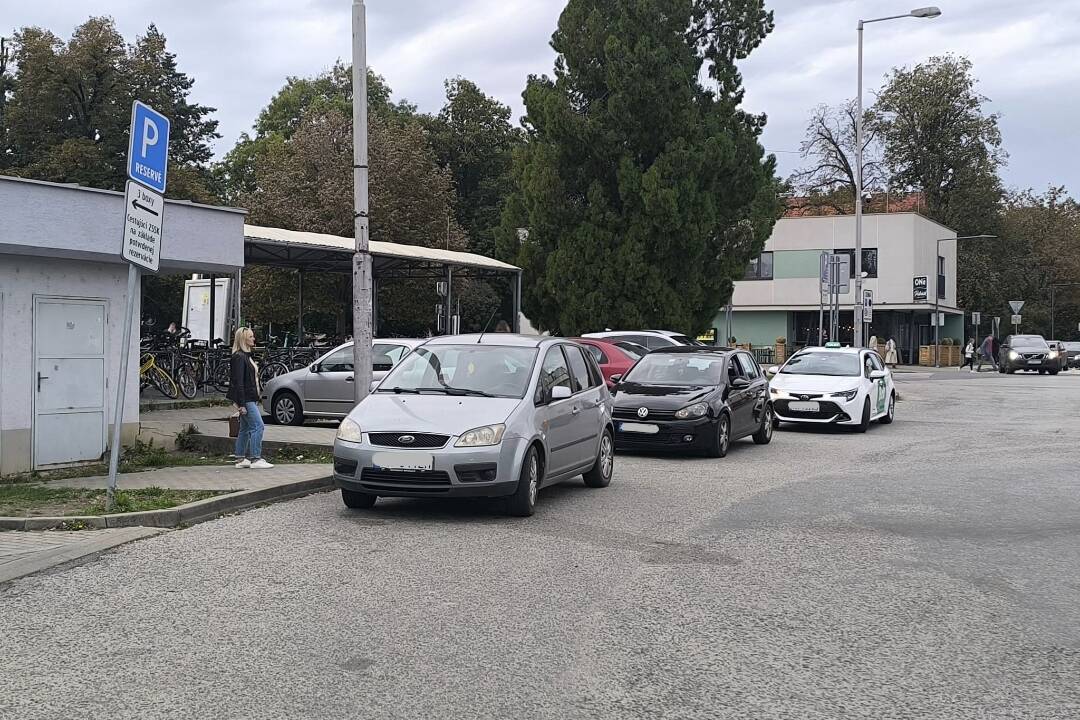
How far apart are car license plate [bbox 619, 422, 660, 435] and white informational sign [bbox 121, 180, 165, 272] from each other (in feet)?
22.9

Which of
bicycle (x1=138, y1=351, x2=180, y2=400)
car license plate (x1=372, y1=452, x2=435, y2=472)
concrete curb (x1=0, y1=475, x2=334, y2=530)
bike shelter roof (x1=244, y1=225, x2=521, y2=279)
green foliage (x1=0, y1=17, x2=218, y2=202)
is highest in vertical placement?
green foliage (x1=0, y1=17, x2=218, y2=202)

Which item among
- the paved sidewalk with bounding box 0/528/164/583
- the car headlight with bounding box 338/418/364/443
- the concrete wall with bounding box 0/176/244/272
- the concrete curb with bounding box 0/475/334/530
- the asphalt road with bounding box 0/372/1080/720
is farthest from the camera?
the concrete wall with bounding box 0/176/244/272

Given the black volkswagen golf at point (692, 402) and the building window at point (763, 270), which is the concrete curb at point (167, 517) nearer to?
the black volkswagen golf at point (692, 402)

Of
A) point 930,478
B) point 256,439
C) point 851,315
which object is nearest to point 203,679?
point 256,439

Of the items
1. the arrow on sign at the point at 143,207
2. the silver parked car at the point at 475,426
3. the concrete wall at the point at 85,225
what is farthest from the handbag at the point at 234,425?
the arrow on sign at the point at 143,207

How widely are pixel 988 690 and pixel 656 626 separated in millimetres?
1712

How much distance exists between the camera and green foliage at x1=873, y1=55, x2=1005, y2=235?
221ft

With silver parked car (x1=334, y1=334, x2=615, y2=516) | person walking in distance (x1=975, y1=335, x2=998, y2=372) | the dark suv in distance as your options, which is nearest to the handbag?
silver parked car (x1=334, y1=334, x2=615, y2=516)

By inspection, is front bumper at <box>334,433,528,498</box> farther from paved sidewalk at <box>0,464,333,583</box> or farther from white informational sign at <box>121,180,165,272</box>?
white informational sign at <box>121,180,165,272</box>

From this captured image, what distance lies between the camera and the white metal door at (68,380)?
12.3m

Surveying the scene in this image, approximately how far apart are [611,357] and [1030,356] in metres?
35.0

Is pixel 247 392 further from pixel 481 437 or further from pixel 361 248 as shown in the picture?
pixel 481 437

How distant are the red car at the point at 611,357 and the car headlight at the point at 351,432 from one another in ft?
33.4

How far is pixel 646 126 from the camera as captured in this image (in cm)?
3147
